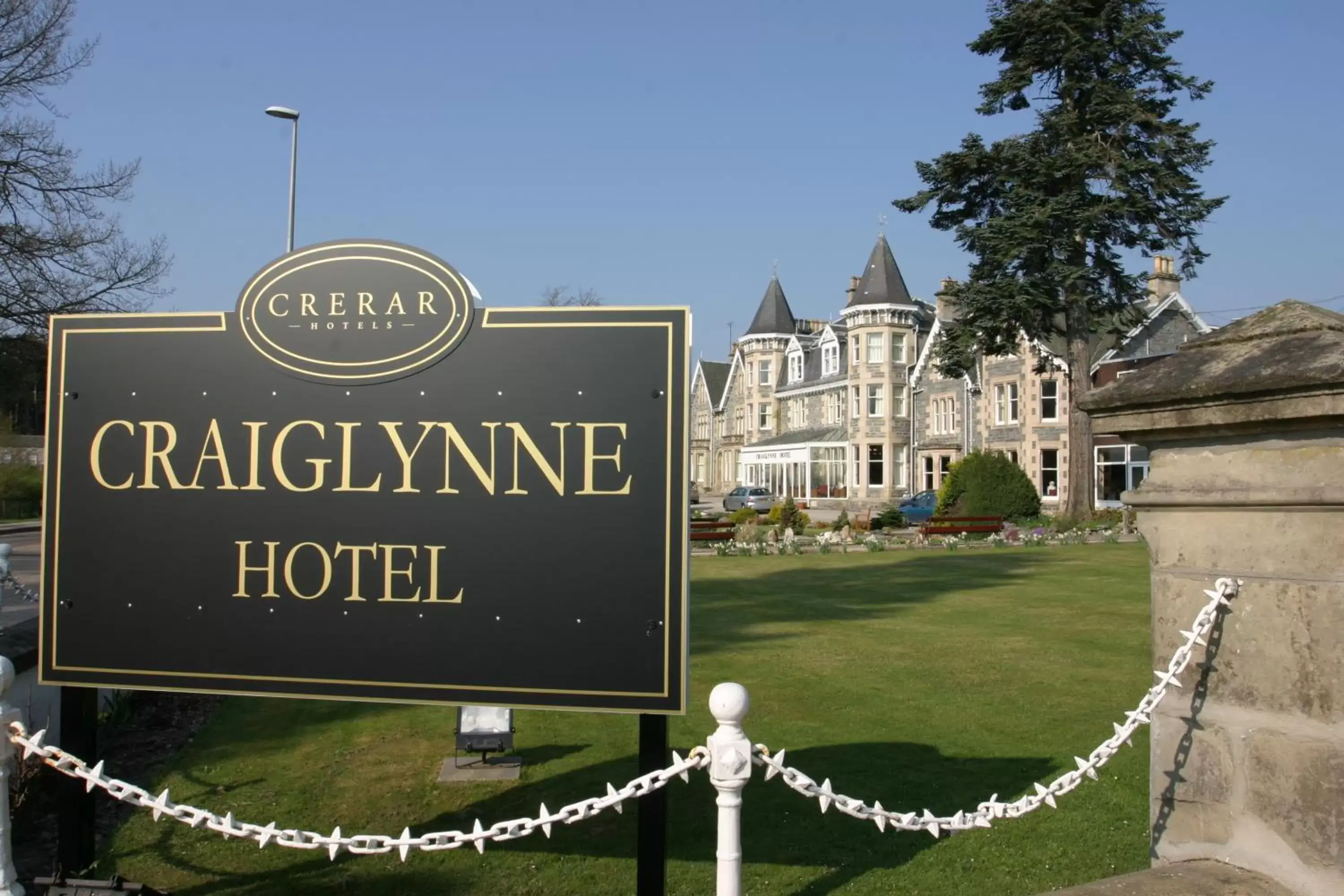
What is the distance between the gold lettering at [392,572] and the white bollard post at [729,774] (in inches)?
65.8

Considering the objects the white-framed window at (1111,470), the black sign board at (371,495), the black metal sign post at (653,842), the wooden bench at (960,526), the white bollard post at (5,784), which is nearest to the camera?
the white bollard post at (5,784)

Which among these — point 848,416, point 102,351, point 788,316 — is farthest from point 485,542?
point 788,316

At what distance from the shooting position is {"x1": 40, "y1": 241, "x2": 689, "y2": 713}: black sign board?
4.30m

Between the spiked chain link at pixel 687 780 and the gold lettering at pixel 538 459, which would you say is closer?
the spiked chain link at pixel 687 780

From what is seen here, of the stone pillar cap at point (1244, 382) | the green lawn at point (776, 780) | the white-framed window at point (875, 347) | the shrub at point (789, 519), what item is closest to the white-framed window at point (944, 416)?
the white-framed window at point (875, 347)

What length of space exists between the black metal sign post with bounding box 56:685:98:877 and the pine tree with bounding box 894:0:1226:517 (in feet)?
105

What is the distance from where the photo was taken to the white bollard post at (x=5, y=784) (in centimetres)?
387

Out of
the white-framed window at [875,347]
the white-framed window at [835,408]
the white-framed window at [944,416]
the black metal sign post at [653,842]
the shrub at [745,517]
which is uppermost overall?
the white-framed window at [875,347]

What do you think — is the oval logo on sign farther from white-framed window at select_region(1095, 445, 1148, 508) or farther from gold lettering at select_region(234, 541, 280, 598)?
white-framed window at select_region(1095, 445, 1148, 508)

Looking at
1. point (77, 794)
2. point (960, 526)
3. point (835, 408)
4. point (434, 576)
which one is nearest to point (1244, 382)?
point (434, 576)

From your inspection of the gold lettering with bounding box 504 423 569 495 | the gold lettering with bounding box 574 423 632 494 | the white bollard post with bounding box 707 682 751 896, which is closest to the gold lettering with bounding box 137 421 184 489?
the gold lettering with bounding box 504 423 569 495

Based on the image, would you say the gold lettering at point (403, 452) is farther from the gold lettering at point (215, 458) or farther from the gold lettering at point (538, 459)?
the gold lettering at point (215, 458)

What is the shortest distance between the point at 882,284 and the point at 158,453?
2093 inches

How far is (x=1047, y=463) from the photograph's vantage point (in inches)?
1742
